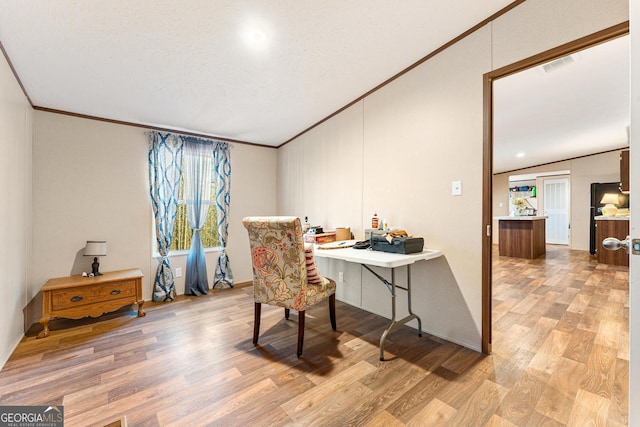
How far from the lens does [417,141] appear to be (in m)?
2.45

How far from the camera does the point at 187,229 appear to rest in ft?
12.5

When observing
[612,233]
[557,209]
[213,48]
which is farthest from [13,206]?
[557,209]

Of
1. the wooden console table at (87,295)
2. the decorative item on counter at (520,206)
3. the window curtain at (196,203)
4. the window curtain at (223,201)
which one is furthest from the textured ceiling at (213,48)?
the decorative item on counter at (520,206)

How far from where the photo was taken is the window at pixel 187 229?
373 cm

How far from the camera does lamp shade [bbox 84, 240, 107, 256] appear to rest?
2922 millimetres

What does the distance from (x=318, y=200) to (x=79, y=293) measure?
2755 millimetres

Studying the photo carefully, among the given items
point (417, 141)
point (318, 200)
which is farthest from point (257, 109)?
point (417, 141)

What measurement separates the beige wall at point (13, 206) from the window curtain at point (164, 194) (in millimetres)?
1092

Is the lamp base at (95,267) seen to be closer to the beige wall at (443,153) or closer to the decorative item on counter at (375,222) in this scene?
the beige wall at (443,153)

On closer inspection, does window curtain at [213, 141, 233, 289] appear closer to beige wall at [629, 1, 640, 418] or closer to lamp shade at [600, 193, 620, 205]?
beige wall at [629, 1, 640, 418]

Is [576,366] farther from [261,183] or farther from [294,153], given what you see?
[261,183]

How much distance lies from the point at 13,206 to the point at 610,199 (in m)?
9.92

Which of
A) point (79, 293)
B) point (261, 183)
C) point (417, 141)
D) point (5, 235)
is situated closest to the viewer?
Answer: point (5, 235)

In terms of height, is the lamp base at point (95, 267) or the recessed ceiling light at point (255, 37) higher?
the recessed ceiling light at point (255, 37)
